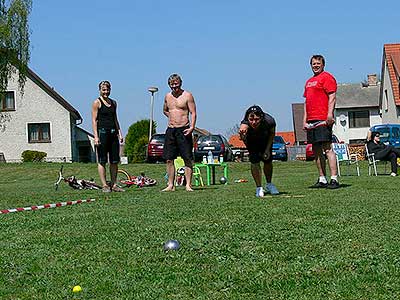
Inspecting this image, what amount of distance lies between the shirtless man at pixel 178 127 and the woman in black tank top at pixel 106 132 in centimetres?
91

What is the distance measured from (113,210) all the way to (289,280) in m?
3.85

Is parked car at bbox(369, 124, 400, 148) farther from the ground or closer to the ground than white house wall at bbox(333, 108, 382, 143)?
closer to the ground

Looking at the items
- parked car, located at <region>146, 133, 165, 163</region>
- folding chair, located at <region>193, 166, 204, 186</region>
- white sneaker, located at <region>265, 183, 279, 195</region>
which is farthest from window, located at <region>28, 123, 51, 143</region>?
white sneaker, located at <region>265, 183, 279, 195</region>

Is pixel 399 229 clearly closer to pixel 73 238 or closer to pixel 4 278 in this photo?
pixel 73 238

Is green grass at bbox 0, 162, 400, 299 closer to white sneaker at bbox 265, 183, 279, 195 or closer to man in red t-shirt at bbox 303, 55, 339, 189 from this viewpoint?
white sneaker at bbox 265, 183, 279, 195

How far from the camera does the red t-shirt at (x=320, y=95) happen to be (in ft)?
33.9

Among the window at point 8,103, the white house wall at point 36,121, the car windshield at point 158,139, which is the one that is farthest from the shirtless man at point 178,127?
the white house wall at point 36,121

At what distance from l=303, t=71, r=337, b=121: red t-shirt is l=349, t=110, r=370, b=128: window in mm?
51169

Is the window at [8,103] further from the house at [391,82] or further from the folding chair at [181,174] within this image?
the folding chair at [181,174]

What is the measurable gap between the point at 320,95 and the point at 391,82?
40.1 metres

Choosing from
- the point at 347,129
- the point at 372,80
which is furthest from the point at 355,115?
the point at 372,80

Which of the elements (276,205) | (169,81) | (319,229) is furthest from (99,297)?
(169,81)

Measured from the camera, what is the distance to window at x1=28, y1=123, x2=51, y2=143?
172 feet

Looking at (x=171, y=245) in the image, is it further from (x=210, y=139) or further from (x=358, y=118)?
(x=358, y=118)
